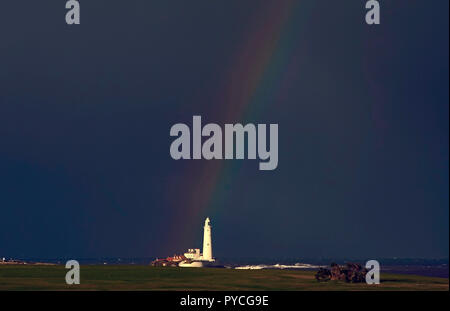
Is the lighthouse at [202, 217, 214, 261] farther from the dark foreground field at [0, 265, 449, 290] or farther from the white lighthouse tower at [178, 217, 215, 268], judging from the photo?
the dark foreground field at [0, 265, 449, 290]

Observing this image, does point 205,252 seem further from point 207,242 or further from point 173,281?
point 173,281

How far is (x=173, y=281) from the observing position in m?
81.4

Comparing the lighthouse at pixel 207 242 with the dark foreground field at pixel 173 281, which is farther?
the lighthouse at pixel 207 242

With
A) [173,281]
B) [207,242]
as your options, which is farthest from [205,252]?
[173,281]

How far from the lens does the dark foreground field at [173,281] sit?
73500mm

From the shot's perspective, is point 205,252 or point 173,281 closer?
point 173,281

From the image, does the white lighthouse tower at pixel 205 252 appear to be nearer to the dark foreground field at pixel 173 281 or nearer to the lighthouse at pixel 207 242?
the lighthouse at pixel 207 242

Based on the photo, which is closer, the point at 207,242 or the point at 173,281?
the point at 173,281

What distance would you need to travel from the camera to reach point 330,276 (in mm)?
84750

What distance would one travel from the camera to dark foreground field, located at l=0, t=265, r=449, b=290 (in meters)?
73.5

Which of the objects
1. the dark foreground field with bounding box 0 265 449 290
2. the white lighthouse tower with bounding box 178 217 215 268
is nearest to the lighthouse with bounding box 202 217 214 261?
the white lighthouse tower with bounding box 178 217 215 268

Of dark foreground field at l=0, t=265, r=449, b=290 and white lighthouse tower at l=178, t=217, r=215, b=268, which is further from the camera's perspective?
white lighthouse tower at l=178, t=217, r=215, b=268

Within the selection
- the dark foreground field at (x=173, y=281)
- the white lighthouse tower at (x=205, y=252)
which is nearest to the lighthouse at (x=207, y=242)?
the white lighthouse tower at (x=205, y=252)
